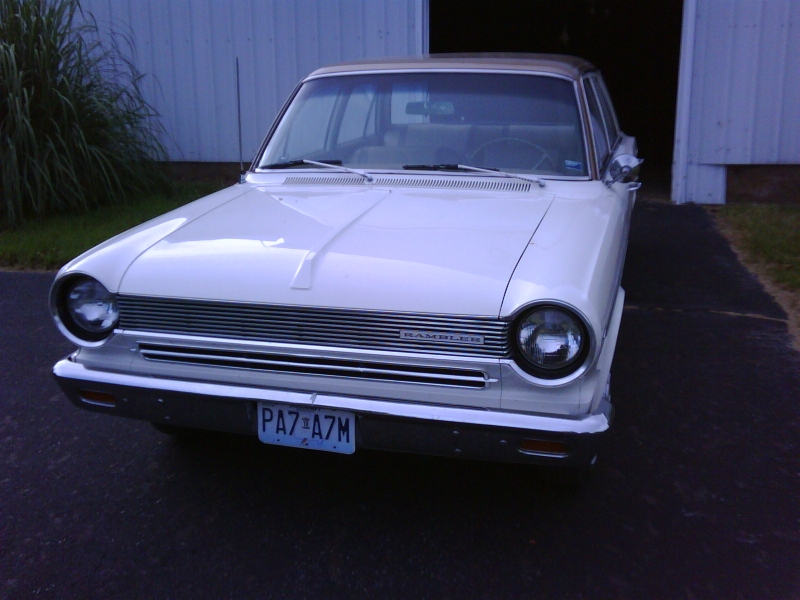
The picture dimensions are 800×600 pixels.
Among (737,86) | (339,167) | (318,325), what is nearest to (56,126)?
(339,167)

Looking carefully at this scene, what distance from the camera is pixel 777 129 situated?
7.67 m

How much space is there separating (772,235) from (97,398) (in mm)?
5789

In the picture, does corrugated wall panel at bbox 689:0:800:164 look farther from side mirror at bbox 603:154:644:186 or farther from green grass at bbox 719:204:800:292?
side mirror at bbox 603:154:644:186

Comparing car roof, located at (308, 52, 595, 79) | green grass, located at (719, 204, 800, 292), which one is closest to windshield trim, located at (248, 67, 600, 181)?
car roof, located at (308, 52, 595, 79)

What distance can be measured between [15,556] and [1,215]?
5.55 meters

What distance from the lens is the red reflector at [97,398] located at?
2.66m

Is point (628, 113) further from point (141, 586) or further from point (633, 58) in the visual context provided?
point (141, 586)

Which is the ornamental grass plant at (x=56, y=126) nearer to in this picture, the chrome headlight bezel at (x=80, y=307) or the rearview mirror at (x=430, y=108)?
the rearview mirror at (x=430, y=108)

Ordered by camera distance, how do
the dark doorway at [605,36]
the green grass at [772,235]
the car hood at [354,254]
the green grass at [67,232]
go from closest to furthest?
the car hood at [354,254] < the green grass at [772,235] < the green grass at [67,232] < the dark doorway at [605,36]

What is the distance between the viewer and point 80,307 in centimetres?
268

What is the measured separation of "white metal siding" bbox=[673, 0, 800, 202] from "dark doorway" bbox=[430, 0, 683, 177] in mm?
7999

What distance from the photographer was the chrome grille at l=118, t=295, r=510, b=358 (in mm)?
2283

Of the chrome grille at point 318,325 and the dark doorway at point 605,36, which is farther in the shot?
the dark doorway at point 605,36

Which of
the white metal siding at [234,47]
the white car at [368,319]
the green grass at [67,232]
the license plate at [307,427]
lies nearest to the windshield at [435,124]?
the white car at [368,319]
